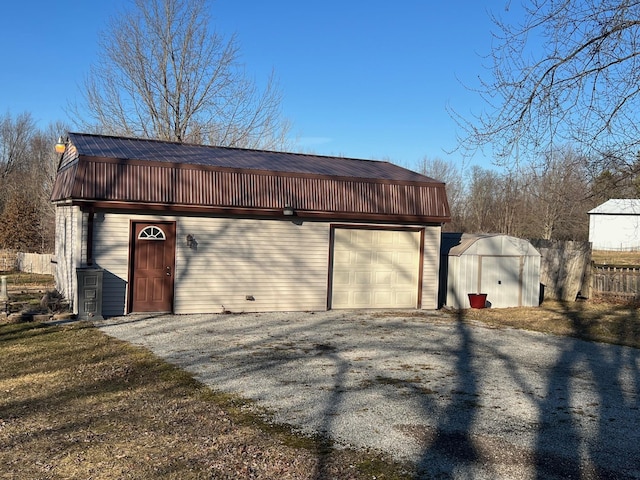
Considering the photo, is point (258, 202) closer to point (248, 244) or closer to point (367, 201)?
point (248, 244)

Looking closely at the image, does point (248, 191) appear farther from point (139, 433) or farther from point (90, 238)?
point (139, 433)

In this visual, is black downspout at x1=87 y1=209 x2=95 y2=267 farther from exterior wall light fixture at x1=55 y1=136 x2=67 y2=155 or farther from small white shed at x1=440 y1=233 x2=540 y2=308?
small white shed at x1=440 y1=233 x2=540 y2=308

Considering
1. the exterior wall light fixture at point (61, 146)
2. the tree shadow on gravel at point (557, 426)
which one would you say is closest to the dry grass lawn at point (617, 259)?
the tree shadow on gravel at point (557, 426)

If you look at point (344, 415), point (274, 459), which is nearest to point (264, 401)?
point (344, 415)

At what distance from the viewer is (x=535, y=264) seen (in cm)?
1673

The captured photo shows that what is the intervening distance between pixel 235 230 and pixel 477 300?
22.5 ft

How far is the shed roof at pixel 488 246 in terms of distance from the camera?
15898 mm

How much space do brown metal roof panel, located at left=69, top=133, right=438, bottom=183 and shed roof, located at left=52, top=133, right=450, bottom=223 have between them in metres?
0.02

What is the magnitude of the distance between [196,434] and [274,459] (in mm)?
957

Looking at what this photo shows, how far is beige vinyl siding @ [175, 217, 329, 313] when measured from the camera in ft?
43.4

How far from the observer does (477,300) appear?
15.8 m

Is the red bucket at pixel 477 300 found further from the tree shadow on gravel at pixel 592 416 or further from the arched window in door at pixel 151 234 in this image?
the arched window in door at pixel 151 234

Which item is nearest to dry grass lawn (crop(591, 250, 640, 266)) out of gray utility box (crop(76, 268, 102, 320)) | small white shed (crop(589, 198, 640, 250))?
small white shed (crop(589, 198, 640, 250))

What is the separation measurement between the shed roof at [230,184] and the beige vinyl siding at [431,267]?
0.46 metres
